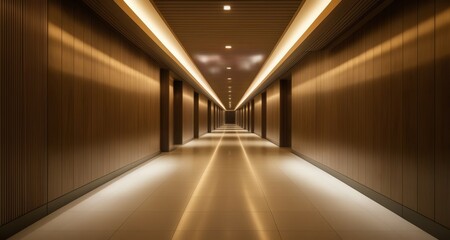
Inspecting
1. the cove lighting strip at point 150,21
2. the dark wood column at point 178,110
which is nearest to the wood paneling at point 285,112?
the dark wood column at point 178,110

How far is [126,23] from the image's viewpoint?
6371 mm

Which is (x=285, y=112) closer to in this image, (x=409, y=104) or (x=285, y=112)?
(x=285, y=112)

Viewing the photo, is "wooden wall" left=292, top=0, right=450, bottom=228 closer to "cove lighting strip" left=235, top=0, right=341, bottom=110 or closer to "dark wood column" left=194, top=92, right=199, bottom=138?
"cove lighting strip" left=235, top=0, right=341, bottom=110

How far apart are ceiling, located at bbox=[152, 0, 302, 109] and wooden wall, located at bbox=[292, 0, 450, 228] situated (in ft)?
6.19

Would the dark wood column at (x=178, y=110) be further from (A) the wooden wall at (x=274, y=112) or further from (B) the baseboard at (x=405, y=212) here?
(B) the baseboard at (x=405, y=212)

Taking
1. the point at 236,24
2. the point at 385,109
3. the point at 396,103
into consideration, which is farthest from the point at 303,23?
the point at 396,103

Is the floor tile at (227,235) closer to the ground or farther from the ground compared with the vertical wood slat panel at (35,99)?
closer to the ground

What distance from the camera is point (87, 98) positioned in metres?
5.87

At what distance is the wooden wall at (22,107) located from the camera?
3.59 metres

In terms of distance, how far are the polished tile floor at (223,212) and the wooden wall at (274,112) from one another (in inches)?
344

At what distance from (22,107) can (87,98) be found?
1953 millimetres

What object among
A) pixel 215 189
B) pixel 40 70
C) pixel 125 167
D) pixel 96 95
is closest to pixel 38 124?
pixel 40 70

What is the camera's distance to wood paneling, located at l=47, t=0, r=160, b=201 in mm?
4781

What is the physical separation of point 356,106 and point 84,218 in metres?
5.75
